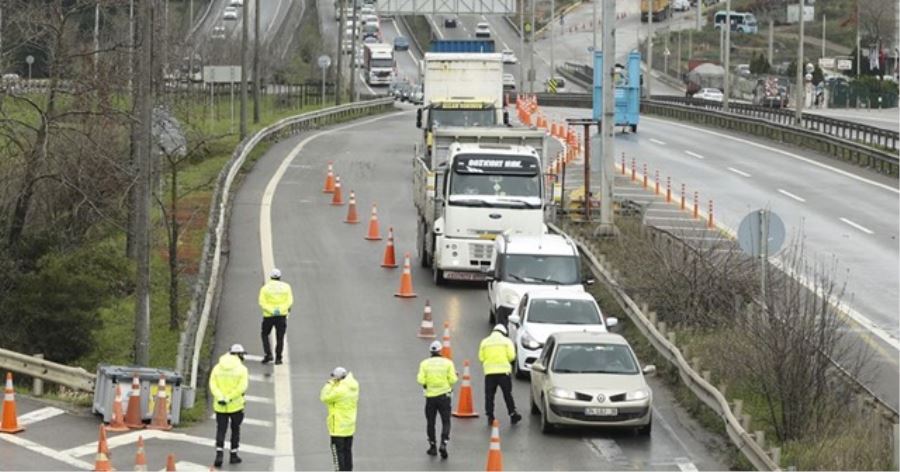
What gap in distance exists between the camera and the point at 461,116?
51094 mm

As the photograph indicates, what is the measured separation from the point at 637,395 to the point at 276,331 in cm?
735

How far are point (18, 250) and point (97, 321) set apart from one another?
5274 mm

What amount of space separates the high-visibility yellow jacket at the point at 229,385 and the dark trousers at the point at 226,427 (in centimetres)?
7

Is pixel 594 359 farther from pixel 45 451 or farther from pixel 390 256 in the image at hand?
pixel 390 256

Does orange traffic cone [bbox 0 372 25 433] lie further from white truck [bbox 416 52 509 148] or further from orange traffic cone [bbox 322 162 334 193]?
white truck [bbox 416 52 509 148]

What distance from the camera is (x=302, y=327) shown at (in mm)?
31062

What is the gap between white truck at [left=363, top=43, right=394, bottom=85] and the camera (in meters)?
121

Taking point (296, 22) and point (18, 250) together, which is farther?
point (296, 22)

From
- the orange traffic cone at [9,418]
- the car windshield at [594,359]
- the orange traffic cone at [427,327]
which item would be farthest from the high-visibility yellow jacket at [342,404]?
the orange traffic cone at [427,327]

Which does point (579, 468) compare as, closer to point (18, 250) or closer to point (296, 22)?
point (18, 250)

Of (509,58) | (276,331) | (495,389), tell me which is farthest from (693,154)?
(509,58)

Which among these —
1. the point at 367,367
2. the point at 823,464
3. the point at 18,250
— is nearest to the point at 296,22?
the point at 18,250

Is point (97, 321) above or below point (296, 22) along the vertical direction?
below

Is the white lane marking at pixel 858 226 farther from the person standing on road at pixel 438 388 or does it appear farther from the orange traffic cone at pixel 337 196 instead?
the person standing on road at pixel 438 388
